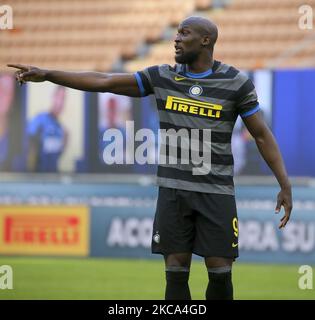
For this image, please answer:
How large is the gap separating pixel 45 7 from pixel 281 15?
12.1 ft

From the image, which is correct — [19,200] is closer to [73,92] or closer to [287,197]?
[73,92]

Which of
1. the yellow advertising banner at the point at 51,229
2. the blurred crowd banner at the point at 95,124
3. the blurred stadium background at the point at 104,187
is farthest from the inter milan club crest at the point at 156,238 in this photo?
the yellow advertising banner at the point at 51,229

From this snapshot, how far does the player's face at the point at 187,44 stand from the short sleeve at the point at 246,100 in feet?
1.16

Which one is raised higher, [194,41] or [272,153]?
[194,41]

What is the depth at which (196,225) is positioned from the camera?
5.21 metres

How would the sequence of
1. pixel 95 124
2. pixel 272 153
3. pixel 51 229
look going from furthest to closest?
1. pixel 95 124
2. pixel 51 229
3. pixel 272 153

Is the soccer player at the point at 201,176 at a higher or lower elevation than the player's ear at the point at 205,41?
lower

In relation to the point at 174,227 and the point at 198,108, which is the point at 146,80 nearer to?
the point at 198,108

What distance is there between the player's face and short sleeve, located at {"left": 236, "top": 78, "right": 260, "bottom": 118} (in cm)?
35

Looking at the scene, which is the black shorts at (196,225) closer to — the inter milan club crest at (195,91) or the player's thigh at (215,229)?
the player's thigh at (215,229)

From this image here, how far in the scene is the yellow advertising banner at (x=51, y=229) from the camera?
33.4ft

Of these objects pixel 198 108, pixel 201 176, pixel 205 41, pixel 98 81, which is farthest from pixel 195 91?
pixel 98 81

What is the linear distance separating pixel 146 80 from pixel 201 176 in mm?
695

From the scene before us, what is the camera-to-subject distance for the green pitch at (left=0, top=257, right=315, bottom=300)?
7969 mm
